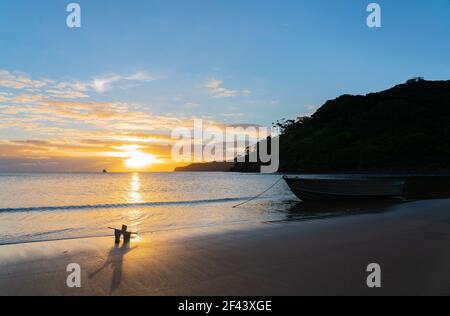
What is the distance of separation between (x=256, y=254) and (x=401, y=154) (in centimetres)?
10395

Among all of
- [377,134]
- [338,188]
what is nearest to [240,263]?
[338,188]

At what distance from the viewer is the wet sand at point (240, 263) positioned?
5.62m

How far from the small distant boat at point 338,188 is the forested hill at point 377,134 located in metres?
78.2

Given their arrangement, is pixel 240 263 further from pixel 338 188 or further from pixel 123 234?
pixel 338 188

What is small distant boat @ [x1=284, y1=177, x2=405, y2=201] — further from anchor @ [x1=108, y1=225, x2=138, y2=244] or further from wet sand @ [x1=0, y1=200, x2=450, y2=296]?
anchor @ [x1=108, y1=225, x2=138, y2=244]

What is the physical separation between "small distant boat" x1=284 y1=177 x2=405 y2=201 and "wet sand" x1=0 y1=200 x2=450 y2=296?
1254cm

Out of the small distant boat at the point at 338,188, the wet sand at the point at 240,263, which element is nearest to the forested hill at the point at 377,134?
the small distant boat at the point at 338,188

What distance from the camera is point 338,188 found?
2395 cm

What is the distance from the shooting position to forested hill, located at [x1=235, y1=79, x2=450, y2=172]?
98056 mm

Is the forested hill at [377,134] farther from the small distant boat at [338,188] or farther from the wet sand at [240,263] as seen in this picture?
the wet sand at [240,263]

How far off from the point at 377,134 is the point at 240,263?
12396cm

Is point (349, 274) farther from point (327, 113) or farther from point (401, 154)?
point (327, 113)

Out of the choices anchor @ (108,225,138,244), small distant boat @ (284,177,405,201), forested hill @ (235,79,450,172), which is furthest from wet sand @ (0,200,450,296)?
forested hill @ (235,79,450,172)
